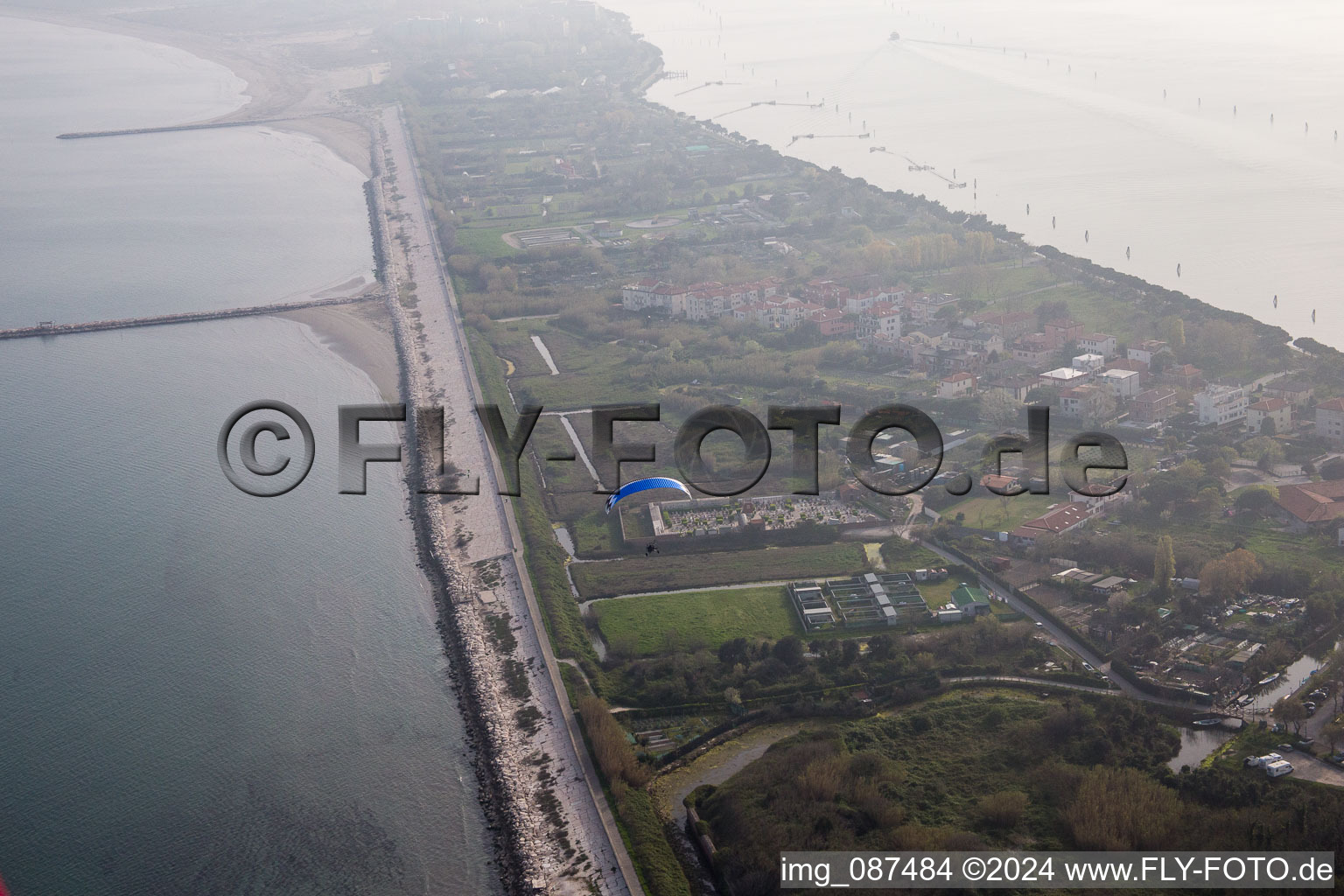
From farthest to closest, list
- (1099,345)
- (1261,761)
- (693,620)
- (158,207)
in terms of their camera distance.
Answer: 1. (158,207)
2. (1099,345)
3. (693,620)
4. (1261,761)

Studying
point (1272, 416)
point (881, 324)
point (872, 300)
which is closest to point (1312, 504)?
point (1272, 416)

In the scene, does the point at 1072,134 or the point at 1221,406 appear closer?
the point at 1221,406

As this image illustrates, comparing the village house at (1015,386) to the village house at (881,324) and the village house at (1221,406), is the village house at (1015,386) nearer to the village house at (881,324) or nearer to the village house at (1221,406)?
the village house at (1221,406)

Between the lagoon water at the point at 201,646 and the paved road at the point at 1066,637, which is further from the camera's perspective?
the paved road at the point at 1066,637

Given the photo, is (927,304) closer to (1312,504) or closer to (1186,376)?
(1186,376)

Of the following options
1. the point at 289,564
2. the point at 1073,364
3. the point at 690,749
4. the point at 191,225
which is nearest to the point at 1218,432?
the point at 1073,364

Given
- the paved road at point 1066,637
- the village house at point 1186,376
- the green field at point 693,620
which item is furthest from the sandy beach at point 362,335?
the village house at point 1186,376

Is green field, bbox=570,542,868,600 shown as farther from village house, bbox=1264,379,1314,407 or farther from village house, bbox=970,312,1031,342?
village house, bbox=970,312,1031,342
